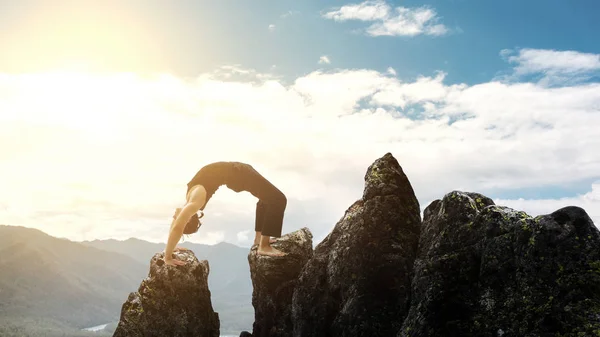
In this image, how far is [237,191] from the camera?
62.5 ft

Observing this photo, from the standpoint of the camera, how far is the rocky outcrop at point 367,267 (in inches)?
530

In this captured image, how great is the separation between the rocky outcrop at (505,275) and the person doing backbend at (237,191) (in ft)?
22.9

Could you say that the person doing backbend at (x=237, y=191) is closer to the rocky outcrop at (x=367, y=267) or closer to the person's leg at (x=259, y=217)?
the person's leg at (x=259, y=217)

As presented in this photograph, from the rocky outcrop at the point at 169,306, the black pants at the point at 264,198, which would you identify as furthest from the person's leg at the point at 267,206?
the rocky outcrop at the point at 169,306

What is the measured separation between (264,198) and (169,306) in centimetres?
516

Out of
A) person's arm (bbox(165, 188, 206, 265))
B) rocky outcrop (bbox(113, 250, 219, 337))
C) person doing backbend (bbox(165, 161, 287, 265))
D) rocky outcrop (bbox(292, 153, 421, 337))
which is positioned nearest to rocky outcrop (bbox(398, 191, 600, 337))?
rocky outcrop (bbox(292, 153, 421, 337))

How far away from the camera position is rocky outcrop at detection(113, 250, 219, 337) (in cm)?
1756

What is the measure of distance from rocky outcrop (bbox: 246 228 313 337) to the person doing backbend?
431 mm

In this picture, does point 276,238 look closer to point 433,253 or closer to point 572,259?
point 433,253

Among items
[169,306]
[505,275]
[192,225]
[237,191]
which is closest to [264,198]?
[237,191]

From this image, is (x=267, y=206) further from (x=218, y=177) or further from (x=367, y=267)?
(x=367, y=267)

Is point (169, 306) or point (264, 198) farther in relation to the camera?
point (264, 198)

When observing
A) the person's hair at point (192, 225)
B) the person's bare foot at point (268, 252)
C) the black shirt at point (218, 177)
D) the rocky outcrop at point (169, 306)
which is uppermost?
the black shirt at point (218, 177)

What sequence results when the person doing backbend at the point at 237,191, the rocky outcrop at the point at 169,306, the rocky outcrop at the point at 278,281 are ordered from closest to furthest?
the rocky outcrop at the point at 169,306, the person doing backbend at the point at 237,191, the rocky outcrop at the point at 278,281
